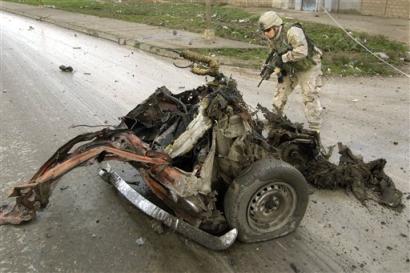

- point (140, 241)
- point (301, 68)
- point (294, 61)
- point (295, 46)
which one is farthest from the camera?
point (301, 68)

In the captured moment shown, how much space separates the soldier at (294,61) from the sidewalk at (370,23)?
7206 millimetres

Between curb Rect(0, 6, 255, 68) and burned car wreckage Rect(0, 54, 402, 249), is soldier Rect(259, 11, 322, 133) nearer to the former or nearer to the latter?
burned car wreckage Rect(0, 54, 402, 249)

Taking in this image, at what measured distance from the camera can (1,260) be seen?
3.49 m

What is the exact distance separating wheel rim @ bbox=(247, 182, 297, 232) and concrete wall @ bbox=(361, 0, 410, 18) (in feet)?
45.5

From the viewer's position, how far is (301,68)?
19.8 feet

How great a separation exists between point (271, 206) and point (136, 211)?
124 cm

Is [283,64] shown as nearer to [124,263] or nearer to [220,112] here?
[220,112]

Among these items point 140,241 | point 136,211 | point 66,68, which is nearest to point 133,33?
point 66,68

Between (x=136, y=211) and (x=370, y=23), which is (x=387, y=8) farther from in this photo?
(x=136, y=211)

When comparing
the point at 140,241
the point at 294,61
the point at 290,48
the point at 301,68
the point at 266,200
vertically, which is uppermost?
the point at 290,48

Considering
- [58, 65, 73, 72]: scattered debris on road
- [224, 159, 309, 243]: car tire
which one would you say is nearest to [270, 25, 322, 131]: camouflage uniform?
[224, 159, 309, 243]: car tire

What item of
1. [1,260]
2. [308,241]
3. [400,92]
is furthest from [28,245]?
[400,92]

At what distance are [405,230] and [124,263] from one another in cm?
244

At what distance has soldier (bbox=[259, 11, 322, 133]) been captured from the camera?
18.4 feet
